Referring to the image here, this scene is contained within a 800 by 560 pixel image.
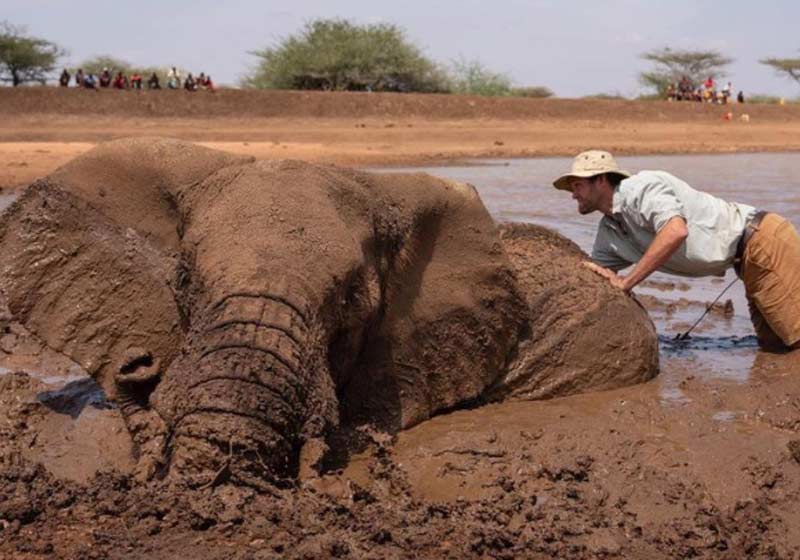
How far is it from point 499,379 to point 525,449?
97 centimetres

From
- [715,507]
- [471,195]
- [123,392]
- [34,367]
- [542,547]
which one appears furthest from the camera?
[34,367]

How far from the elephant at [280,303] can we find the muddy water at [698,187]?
2.09 ft

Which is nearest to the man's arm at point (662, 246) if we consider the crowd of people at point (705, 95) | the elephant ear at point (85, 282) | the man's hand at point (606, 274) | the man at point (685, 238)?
the man at point (685, 238)

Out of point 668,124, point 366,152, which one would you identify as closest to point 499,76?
point 668,124

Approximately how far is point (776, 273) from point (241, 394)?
13.2 feet

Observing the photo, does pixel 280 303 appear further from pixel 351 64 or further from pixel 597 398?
pixel 351 64

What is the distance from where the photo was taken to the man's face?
6594mm

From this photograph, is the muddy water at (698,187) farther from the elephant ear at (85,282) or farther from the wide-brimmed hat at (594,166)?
the elephant ear at (85,282)

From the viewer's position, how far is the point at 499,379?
6.18m

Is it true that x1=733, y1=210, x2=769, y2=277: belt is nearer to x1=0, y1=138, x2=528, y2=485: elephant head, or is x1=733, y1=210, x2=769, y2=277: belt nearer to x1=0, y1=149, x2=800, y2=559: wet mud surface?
x1=0, y1=149, x2=800, y2=559: wet mud surface

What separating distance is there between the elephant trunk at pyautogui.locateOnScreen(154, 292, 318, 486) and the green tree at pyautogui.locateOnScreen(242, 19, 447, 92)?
37.3 metres

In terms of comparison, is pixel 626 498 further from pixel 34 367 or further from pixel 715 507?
pixel 34 367

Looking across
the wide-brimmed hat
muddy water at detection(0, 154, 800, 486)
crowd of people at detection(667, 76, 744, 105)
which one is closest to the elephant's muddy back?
muddy water at detection(0, 154, 800, 486)

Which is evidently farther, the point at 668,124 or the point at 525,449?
the point at 668,124
